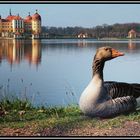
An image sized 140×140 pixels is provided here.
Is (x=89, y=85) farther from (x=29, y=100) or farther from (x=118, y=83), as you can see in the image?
(x=29, y=100)

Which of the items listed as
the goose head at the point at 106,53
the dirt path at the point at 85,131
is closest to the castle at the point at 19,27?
the goose head at the point at 106,53

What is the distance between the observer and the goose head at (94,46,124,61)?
4.37m

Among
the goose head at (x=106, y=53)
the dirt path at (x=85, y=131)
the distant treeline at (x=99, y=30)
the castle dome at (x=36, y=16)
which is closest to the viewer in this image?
the dirt path at (x=85, y=131)

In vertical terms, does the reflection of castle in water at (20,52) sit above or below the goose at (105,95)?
above

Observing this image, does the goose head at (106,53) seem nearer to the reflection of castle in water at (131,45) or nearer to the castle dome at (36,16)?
the reflection of castle in water at (131,45)

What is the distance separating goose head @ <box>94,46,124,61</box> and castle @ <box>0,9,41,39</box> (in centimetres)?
108

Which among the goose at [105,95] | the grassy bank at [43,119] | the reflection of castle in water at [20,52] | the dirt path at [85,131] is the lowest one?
the dirt path at [85,131]

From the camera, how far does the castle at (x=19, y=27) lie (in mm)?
5098

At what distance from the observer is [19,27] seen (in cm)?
526

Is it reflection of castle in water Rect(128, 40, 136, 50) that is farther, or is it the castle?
the castle

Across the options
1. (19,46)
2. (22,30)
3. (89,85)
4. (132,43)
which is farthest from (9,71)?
(132,43)

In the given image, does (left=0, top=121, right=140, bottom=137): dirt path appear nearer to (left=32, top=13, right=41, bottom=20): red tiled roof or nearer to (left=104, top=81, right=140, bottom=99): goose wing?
(left=104, top=81, right=140, bottom=99): goose wing

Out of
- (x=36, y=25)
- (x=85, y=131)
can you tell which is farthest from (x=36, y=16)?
(x=85, y=131)

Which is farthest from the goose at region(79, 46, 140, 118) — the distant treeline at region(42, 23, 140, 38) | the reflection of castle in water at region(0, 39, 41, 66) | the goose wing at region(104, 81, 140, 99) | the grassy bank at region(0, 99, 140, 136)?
the reflection of castle in water at region(0, 39, 41, 66)
